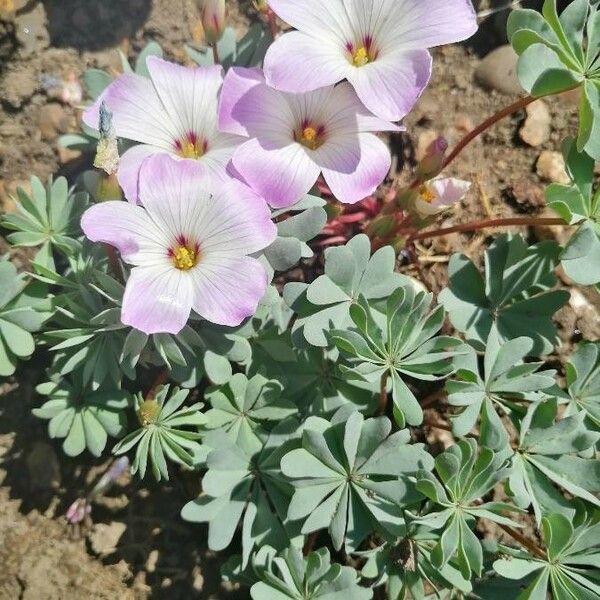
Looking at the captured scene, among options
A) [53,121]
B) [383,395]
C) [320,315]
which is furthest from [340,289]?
[53,121]

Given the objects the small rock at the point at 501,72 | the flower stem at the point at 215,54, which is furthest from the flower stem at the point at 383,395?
the small rock at the point at 501,72

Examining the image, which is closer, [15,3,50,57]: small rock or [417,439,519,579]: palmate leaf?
[417,439,519,579]: palmate leaf

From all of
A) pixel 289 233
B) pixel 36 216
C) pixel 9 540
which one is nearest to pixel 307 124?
pixel 289 233

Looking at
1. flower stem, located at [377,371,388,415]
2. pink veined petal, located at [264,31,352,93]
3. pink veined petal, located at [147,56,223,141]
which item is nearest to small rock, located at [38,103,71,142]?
pink veined petal, located at [147,56,223,141]

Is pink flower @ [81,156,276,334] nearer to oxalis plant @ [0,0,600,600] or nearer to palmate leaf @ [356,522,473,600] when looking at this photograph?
oxalis plant @ [0,0,600,600]

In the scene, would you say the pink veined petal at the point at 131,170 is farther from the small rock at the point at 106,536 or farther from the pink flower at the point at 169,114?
the small rock at the point at 106,536

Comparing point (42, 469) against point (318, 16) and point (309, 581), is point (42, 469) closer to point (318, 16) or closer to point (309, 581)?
point (309, 581)

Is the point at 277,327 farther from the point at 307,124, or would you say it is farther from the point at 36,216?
the point at 36,216
